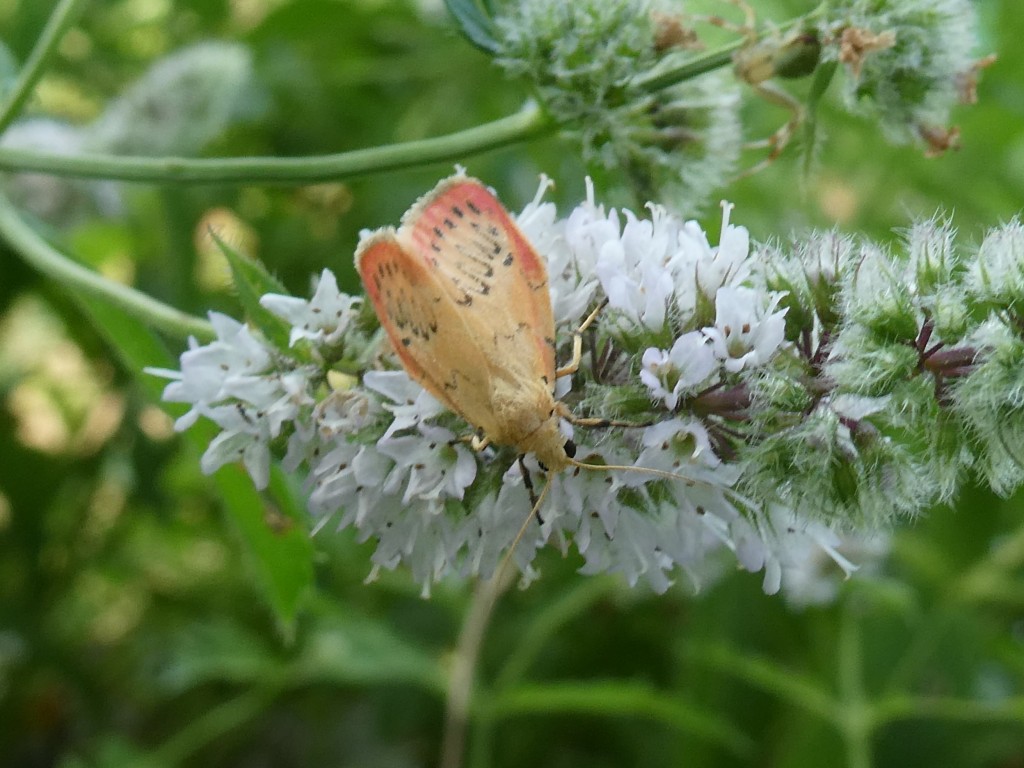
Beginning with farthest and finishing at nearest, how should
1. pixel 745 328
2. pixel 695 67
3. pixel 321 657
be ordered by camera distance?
pixel 321 657, pixel 695 67, pixel 745 328

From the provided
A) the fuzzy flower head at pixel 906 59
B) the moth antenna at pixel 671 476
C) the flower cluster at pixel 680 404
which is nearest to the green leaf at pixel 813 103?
the fuzzy flower head at pixel 906 59

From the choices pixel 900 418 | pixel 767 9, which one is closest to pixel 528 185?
pixel 767 9

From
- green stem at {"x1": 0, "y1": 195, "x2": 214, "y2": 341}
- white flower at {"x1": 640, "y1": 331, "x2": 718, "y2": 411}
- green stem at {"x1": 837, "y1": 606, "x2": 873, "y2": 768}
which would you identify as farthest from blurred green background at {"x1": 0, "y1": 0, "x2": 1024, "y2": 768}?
white flower at {"x1": 640, "y1": 331, "x2": 718, "y2": 411}

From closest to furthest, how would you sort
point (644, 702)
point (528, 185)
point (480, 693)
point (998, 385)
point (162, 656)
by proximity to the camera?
point (998, 385)
point (644, 702)
point (480, 693)
point (528, 185)
point (162, 656)

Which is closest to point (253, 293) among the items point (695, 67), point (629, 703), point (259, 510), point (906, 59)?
point (259, 510)

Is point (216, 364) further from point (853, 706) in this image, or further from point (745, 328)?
point (853, 706)

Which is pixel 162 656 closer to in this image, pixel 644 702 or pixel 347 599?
pixel 347 599
